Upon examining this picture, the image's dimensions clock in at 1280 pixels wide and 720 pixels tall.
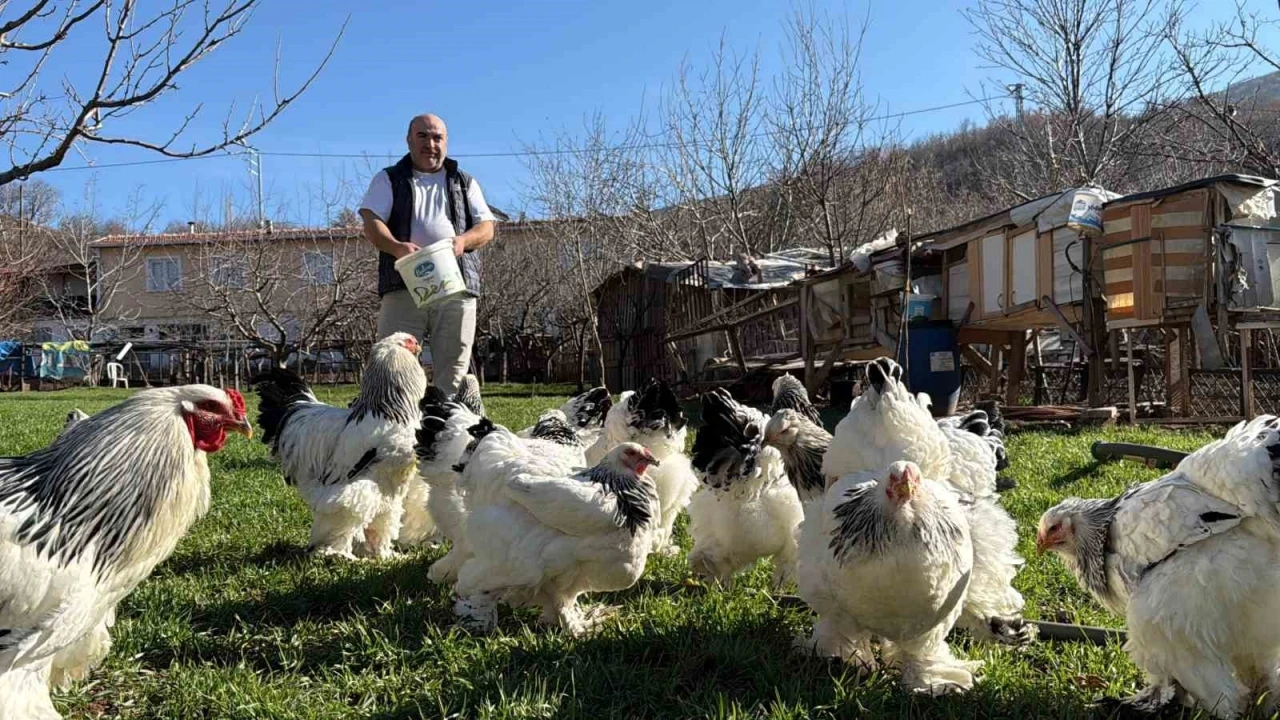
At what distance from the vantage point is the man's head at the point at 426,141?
18.1 feet

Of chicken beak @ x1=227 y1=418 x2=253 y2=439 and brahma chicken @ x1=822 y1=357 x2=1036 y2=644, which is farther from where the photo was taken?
brahma chicken @ x1=822 y1=357 x2=1036 y2=644

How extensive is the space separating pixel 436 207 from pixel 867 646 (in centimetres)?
396

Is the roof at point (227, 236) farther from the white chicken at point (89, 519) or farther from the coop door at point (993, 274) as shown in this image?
the white chicken at point (89, 519)

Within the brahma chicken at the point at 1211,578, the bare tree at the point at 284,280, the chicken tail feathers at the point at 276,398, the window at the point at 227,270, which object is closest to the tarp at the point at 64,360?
the bare tree at the point at 284,280

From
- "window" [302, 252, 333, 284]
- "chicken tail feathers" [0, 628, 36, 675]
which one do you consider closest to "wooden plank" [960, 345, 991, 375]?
"chicken tail feathers" [0, 628, 36, 675]

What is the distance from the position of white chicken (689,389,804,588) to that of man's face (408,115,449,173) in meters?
2.64

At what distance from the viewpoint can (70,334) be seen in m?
34.1

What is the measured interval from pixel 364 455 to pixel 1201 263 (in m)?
Result: 8.56

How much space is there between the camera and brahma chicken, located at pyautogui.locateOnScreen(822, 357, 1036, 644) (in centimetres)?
345

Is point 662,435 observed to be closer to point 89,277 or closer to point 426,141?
point 426,141

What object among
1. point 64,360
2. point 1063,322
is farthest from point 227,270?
point 1063,322

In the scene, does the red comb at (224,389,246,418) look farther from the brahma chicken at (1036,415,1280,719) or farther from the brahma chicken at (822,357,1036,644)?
the brahma chicken at (1036,415,1280,719)

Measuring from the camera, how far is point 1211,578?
2445mm

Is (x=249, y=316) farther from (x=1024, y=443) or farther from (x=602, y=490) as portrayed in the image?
(x=602, y=490)
